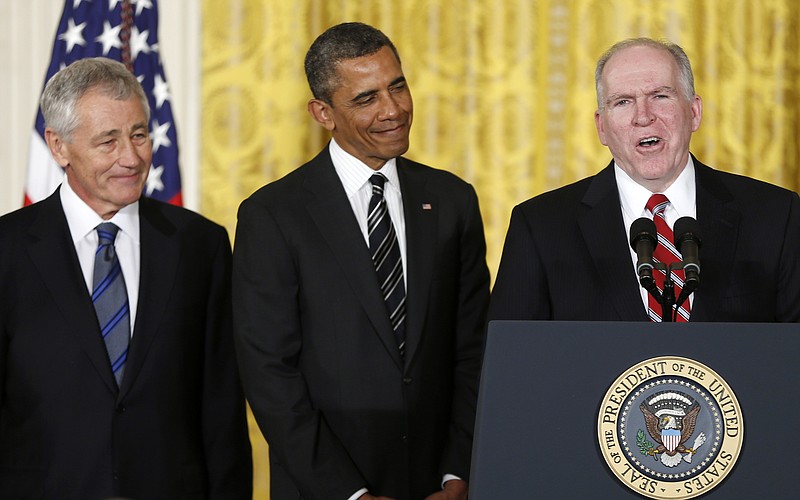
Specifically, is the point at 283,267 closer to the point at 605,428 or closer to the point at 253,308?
the point at 253,308

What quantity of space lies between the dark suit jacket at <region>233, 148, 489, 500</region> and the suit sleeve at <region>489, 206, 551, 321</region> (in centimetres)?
35

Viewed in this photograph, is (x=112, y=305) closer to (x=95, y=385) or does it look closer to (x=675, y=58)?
(x=95, y=385)

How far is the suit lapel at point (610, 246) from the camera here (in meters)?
2.34

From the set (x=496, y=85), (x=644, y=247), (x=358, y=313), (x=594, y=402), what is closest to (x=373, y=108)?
(x=358, y=313)

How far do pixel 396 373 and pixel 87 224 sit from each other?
83 cm

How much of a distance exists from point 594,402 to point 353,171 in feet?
4.22

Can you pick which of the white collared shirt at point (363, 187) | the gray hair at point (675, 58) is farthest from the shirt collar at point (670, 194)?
the white collared shirt at point (363, 187)

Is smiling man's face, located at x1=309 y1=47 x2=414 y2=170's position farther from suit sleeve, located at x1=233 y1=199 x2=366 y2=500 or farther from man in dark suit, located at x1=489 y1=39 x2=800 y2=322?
man in dark suit, located at x1=489 y1=39 x2=800 y2=322

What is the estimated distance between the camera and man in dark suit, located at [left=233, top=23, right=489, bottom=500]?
268 centimetres

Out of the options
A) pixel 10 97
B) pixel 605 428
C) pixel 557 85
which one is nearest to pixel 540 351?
pixel 605 428

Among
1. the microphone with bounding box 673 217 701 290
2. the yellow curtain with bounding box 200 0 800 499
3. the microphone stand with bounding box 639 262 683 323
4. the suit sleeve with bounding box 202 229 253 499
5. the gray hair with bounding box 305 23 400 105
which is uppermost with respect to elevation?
the yellow curtain with bounding box 200 0 800 499

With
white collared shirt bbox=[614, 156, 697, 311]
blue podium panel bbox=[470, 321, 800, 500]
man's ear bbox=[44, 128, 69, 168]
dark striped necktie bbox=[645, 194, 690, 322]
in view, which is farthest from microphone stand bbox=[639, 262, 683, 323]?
man's ear bbox=[44, 128, 69, 168]

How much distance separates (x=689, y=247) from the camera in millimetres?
1893

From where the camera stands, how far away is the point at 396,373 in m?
2.74
